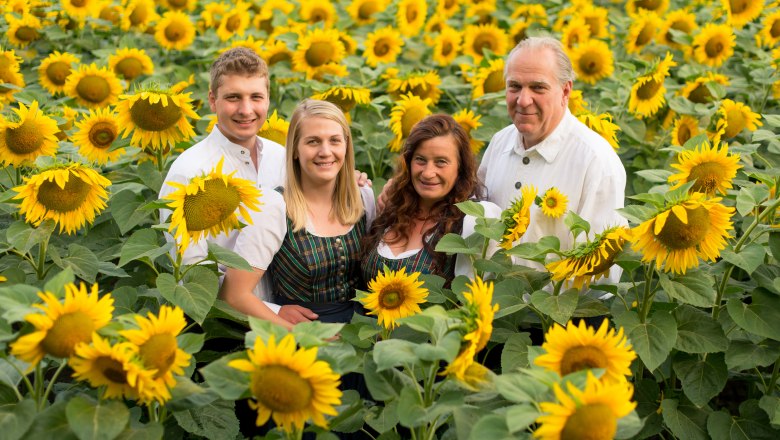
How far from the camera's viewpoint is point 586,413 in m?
1.73

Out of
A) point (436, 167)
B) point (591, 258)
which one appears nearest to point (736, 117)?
point (436, 167)

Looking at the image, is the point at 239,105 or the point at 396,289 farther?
the point at 239,105

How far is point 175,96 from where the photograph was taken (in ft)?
10.3

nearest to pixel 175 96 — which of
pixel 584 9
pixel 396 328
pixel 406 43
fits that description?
pixel 396 328

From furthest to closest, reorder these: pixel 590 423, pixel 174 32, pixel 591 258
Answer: pixel 174 32, pixel 591 258, pixel 590 423

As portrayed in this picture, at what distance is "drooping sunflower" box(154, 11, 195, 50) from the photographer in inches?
208

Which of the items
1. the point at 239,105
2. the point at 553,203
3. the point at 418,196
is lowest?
the point at 418,196

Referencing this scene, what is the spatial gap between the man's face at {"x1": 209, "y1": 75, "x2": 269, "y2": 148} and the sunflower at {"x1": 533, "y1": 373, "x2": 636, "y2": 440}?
1982mm

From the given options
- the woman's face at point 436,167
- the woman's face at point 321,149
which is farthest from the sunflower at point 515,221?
the woman's face at point 321,149

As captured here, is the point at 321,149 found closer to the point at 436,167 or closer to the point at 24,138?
the point at 436,167

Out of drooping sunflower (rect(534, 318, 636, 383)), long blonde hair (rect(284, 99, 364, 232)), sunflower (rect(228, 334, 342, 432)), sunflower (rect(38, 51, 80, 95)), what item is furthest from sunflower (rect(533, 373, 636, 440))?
sunflower (rect(38, 51, 80, 95))

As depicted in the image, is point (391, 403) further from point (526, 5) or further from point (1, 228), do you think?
point (526, 5)

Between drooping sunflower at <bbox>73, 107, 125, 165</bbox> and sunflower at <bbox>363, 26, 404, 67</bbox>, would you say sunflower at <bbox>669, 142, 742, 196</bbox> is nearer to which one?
drooping sunflower at <bbox>73, 107, 125, 165</bbox>

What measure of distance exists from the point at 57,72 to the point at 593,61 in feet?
8.74
